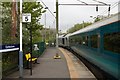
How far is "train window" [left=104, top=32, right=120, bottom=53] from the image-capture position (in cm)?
941

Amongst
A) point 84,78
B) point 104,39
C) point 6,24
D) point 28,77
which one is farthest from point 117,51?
point 6,24

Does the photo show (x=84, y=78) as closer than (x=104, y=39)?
No

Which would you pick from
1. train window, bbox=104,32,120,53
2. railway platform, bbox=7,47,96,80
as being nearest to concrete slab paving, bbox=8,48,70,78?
railway platform, bbox=7,47,96,80

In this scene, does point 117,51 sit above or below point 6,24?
below

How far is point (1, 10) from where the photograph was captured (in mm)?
16641

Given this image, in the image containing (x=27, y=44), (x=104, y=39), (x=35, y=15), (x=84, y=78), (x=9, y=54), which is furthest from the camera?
(x=35, y=15)

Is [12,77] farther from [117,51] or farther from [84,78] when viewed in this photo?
[117,51]

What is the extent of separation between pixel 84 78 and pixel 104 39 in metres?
1.89

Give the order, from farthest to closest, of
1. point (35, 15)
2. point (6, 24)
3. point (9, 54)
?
1. point (35, 15)
2. point (6, 24)
3. point (9, 54)

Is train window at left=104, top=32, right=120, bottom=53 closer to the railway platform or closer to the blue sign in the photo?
the railway platform

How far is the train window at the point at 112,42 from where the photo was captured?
9.41m

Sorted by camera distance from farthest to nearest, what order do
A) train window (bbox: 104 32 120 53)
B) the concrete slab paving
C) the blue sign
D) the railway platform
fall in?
the concrete slab paving, the railway platform, the blue sign, train window (bbox: 104 32 120 53)

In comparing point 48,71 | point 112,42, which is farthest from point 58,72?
point 112,42

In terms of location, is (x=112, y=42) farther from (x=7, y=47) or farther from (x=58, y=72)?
(x=58, y=72)
